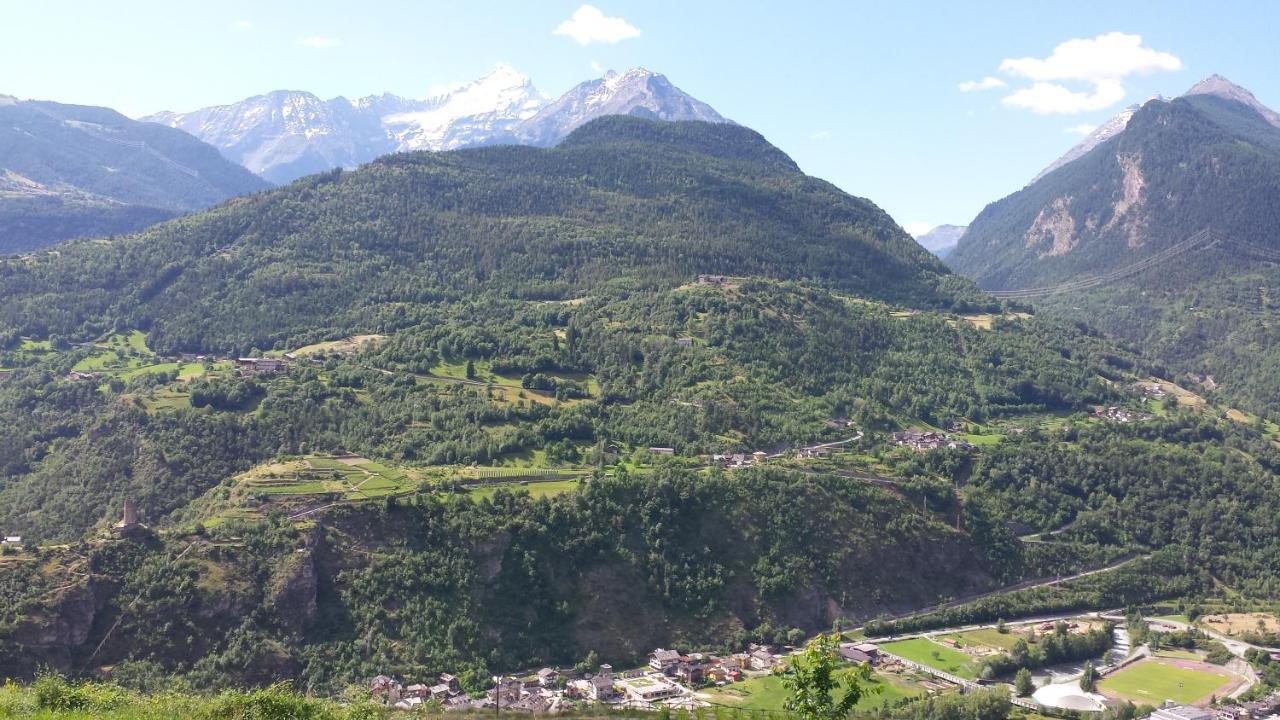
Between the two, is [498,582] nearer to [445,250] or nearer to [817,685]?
[817,685]

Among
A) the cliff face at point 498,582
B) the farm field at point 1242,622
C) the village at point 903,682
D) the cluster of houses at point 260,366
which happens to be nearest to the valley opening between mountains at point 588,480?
the cliff face at point 498,582

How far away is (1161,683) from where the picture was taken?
7244 cm

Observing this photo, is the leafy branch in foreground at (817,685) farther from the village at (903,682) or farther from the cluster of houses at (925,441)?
the cluster of houses at (925,441)

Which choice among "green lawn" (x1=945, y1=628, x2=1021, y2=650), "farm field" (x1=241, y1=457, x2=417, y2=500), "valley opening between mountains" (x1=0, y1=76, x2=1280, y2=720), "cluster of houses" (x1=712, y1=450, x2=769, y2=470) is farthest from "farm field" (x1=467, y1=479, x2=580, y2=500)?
"green lawn" (x1=945, y1=628, x2=1021, y2=650)

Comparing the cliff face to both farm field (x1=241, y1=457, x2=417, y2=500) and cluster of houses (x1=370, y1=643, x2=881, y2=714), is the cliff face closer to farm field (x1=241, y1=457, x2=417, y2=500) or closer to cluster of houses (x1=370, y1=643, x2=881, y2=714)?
cluster of houses (x1=370, y1=643, x2=881, y2=714)

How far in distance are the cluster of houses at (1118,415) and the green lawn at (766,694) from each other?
222 feet

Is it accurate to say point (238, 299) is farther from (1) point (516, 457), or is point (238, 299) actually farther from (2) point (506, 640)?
(2) point (506, 640)

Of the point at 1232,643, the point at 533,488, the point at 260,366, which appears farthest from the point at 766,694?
the point at 260,366

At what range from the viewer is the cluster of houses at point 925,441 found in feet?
349

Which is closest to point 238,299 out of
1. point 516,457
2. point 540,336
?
point 540,336

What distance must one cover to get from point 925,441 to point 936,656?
36716 millimetres

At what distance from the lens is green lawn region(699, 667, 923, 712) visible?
64.4 meters

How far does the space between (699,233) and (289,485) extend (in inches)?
3753

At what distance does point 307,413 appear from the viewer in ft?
314
